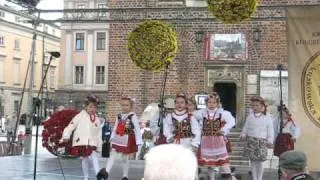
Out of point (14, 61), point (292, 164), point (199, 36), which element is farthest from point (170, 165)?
point (14, 61)

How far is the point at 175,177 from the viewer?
294 centimetres

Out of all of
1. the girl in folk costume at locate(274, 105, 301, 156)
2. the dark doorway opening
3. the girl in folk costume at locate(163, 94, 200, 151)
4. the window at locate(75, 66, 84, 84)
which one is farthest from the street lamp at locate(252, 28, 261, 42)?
the window at locate(75, 66, 84, 84)

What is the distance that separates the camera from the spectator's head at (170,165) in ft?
9.68

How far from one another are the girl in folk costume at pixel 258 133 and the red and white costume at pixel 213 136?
111cm

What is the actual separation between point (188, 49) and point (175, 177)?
20295mm

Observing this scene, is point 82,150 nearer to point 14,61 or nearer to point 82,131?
point 82,131

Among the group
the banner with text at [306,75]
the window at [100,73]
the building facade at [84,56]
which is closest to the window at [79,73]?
the building facade at [84,56]

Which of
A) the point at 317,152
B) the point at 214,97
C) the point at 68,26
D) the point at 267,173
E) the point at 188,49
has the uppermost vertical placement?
the point at 68,26

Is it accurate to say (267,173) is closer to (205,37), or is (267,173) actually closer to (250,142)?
(250,142)

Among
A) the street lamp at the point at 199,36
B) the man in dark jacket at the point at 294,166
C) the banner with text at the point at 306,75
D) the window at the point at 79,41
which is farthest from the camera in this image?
the window at the point at 79,41

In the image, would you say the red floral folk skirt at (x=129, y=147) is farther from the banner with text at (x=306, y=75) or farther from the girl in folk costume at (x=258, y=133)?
the banner with text at (x=306, y=75)

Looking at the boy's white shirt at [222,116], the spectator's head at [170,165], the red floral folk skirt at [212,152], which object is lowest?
the red floral folk skirt at [212,152]

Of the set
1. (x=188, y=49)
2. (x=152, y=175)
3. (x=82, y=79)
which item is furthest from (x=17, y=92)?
(x=152, y=175)

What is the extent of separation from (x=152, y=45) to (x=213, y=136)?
2.01 meters
